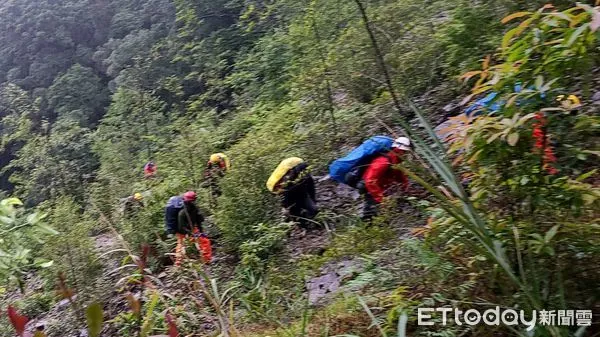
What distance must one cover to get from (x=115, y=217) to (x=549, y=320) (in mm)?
7160

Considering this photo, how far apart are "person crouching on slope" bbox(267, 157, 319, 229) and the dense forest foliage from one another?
0.70 ft

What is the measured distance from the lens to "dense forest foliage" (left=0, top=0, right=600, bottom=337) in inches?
80.8

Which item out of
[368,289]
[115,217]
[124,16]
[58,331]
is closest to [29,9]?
[124,16]

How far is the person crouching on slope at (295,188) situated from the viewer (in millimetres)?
6336

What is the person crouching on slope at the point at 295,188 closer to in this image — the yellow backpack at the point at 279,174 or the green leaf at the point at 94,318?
the yellow backpack at the point at 279,174

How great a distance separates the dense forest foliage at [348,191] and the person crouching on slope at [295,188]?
8.4 inches

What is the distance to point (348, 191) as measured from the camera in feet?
23.7

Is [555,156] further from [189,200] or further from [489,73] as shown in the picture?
[189,200]

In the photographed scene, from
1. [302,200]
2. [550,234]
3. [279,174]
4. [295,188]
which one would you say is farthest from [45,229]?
[302,200]

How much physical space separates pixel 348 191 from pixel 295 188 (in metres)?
1.02

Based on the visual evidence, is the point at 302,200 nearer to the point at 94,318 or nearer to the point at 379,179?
the point at 379,179

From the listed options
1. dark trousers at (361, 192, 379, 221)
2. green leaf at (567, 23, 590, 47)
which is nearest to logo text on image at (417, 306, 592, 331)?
green leaf at (567, 23, 590, 47)

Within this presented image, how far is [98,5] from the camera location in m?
30.4

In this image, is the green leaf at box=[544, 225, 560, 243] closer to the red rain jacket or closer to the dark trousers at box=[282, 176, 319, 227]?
the red rain jacket
